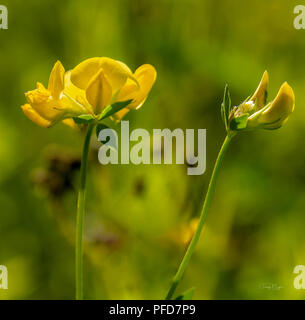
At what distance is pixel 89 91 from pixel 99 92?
0.06 ft

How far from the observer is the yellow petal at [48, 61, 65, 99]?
799 millimetres

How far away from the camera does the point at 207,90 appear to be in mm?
1723

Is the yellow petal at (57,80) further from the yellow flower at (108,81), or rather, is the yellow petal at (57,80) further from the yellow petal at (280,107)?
the yellow petal at (280,107)

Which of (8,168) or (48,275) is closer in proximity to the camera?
(48,275)

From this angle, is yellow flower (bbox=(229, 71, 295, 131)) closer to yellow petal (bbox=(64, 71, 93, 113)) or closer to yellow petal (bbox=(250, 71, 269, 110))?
yellow petal (bbox=(250, 71, 269, 110))

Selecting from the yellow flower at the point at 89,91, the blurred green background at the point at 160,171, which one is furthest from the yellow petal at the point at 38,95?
the blurred green background at the point at 160,171

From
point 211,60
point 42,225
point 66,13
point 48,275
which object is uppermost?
point 66,13

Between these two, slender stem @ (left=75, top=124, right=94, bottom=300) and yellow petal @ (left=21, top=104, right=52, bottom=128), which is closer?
slender stem @ (left=75, top=124, right=94, bottom=300)

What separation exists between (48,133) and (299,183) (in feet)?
2.74

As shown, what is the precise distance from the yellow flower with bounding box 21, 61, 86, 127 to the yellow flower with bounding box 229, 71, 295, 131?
26 cm

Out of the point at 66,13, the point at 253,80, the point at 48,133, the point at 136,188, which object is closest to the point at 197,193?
the point at 136,188

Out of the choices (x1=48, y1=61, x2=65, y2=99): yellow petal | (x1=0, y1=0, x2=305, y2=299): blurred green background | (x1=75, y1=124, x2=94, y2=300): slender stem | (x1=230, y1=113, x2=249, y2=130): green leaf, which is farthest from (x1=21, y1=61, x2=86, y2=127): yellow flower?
(x1=0, y1=0, x2=305, y2=299): blurred green background
